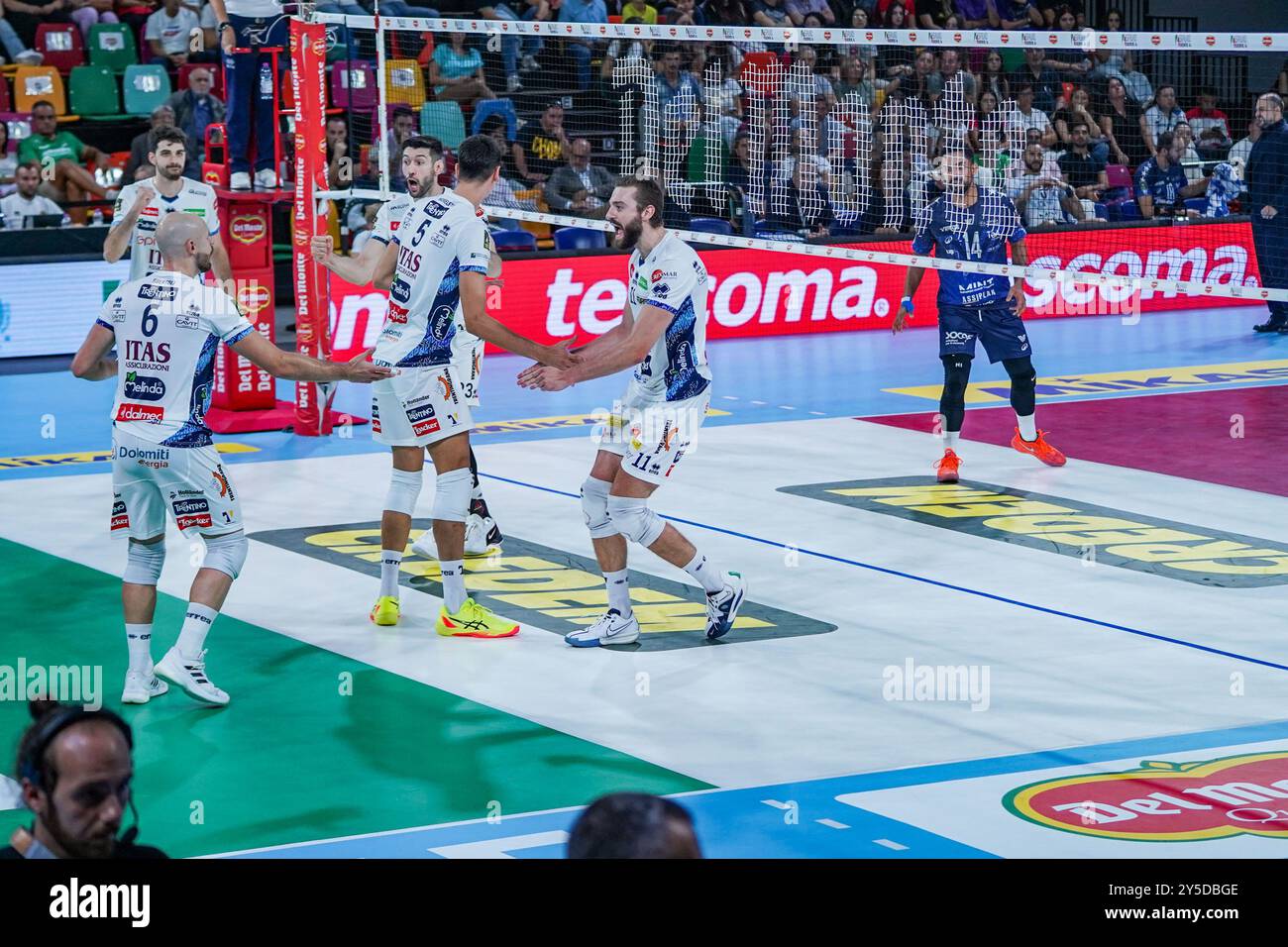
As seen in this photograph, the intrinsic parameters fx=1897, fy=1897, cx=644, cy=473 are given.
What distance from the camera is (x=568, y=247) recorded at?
20641mm

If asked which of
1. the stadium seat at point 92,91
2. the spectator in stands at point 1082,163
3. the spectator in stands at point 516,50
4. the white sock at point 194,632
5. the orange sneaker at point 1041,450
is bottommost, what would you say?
the white sock at point 194,632

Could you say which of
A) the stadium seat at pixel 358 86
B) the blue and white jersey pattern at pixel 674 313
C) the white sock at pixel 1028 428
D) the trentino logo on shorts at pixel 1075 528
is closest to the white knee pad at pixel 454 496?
the blue and white jersey pattern at pixel 674 313

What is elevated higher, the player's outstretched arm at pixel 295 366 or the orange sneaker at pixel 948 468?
the player's outstretched arm at pixel 295 366

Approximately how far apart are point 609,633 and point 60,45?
15.9m

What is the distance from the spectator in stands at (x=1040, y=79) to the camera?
24.5 metres

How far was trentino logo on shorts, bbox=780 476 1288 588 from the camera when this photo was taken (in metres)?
10.9

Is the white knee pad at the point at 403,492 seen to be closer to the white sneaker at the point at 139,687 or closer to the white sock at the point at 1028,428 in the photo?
the white sneaker at the point at 139,687

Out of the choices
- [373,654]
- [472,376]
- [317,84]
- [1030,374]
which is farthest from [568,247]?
[373,654]

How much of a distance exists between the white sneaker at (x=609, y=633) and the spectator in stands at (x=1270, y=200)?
41.9 feet

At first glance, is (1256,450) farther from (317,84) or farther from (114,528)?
(114,528)

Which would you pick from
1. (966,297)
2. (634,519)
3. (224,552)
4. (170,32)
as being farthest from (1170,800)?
(170,32)

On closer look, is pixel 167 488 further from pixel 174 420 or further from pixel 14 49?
pixel 14 49

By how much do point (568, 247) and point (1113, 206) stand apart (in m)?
7.43

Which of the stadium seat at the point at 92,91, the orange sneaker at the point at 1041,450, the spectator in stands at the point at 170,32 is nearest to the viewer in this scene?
the orange sneaker at the point at 1041,450
